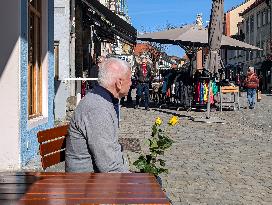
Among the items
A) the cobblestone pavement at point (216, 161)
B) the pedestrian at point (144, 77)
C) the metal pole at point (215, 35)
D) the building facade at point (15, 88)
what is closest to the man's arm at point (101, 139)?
the cobblestone pavement at point (216, 161)

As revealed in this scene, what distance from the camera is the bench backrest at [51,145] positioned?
14.9 ft

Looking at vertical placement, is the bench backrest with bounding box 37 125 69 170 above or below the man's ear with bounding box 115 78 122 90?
below

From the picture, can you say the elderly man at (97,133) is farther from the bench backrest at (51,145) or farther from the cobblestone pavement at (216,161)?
the cobblestone pavement at (216,161)

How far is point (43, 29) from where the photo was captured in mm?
9508

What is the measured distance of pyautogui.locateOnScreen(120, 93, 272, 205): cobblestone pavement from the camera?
6.46m

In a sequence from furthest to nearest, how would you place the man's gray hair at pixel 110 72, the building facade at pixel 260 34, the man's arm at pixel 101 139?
1. the building facade at pixel 260 34
2. the man's gray hair at pixel 110 72
3. the man's arm at pixel 101 139

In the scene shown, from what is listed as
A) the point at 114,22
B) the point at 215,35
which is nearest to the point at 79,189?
the point at 114,22

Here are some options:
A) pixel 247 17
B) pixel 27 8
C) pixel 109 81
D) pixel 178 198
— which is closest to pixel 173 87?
pixel 27 8

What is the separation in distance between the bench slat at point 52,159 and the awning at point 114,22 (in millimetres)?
9063

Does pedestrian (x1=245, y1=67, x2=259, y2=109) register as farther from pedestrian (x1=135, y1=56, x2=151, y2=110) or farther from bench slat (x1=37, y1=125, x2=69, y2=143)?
bench slat (x1=37, y1=125, x2=69, y2=143)

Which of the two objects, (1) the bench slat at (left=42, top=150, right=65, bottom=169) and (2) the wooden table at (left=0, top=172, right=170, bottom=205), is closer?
(2) the wooden table at (left=0, top=172, right=170, bottom=205)

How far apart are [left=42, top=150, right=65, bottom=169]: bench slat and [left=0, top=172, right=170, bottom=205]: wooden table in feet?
2.75

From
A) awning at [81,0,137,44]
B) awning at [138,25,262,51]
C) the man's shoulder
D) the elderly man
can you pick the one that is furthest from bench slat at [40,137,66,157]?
awning at [138,25,262,51]

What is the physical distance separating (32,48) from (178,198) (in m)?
3.92
